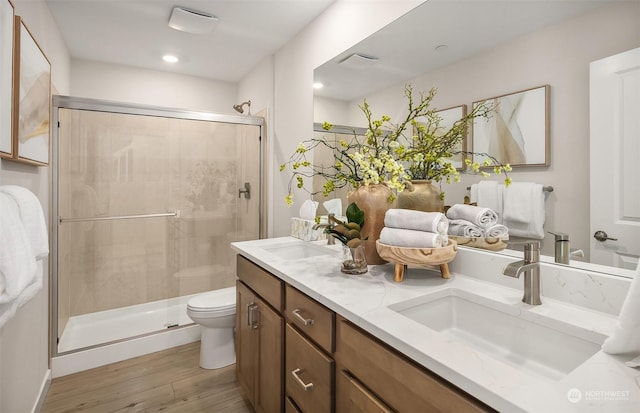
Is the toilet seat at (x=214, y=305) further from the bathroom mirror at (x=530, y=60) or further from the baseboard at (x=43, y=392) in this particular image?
the bathroom mirror at (x=530, y=60)

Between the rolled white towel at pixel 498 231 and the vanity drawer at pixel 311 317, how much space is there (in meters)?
0.66

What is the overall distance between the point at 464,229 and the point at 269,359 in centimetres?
98

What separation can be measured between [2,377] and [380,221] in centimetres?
163

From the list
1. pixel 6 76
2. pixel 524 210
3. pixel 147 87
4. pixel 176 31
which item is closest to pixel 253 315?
pixel 524 210

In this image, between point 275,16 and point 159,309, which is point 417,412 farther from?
point 159,309

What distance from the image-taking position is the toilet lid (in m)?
2.13

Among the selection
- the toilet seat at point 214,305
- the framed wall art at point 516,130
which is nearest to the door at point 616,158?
the framed wall art at point 516,130

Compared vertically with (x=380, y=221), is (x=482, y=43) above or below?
above

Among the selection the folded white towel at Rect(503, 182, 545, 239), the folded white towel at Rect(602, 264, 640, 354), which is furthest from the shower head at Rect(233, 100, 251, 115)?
the folded white towel at Rect(602, 264, 640, 354)

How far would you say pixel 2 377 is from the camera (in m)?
1.26

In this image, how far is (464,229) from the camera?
1.24 m

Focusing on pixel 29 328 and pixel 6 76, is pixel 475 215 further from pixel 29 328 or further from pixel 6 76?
pixel 29 328

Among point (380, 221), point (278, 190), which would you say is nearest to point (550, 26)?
point (380, 221)

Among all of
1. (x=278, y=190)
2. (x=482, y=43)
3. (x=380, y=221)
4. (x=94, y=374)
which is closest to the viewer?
(x=482, y=43)
